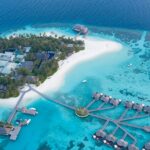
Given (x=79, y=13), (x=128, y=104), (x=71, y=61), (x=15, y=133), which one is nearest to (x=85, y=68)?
(x=71, y=61)

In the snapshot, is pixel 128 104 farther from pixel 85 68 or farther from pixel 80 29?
pixel 80 29

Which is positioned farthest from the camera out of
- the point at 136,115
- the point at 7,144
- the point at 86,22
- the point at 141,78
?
the point at 86,22

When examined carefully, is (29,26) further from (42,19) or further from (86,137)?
(86,137)

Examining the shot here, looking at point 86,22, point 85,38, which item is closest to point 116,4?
point 86,22

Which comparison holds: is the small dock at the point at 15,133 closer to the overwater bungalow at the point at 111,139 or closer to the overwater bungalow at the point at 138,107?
the overwater bungalow at the point at 111,139

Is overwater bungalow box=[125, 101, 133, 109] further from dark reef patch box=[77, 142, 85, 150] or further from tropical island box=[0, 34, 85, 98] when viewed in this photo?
tropical island box=[0, 34, 85, 98]

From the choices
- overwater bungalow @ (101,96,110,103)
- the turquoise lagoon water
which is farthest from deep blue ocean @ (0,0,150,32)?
overwater bungalow @ (101,96,110,103)

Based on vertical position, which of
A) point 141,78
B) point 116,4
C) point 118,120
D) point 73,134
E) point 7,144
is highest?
point 116,4
